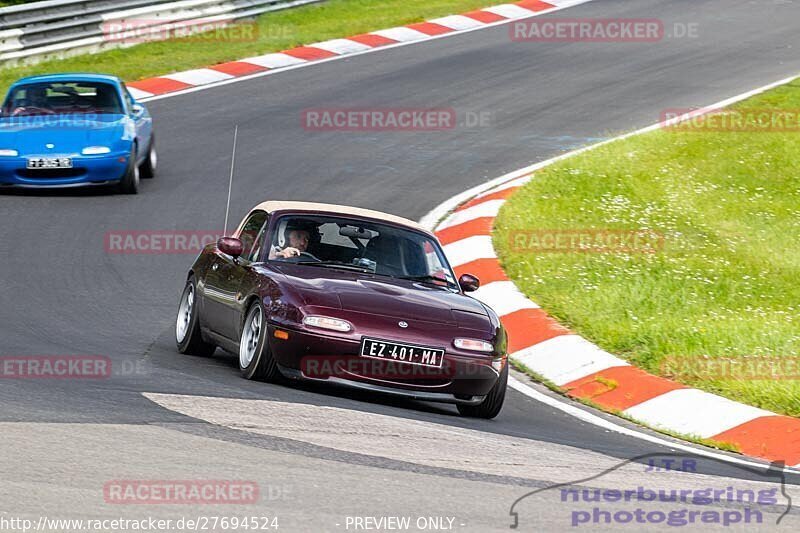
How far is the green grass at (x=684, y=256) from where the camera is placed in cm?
1058

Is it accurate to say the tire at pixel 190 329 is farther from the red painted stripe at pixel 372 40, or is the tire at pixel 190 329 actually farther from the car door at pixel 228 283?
the red painted stripe at pixel 372 40

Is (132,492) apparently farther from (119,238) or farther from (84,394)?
(119,238)

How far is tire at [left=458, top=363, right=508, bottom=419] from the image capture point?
8961 millimetres

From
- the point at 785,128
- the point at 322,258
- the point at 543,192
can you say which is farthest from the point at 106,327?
the point at 785,128

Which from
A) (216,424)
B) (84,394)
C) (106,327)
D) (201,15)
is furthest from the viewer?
(201,15)

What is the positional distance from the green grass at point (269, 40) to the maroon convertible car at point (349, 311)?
12553 mm

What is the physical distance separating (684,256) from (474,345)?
5.33 meters

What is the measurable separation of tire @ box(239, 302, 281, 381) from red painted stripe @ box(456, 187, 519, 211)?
688 cm

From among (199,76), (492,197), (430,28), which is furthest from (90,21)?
(492,197)

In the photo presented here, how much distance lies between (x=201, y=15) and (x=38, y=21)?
3479mm

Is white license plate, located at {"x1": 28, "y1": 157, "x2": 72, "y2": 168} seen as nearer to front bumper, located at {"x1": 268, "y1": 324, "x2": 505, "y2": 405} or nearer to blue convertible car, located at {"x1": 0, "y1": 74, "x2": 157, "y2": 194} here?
blue convertible car, located at {"x1": 0, "y1": 74, "x2": 157, "y2": 194}

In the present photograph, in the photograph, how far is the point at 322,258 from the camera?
32.1ft

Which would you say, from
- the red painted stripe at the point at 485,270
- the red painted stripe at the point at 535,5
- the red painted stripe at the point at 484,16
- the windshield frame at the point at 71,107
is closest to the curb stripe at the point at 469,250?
the red painted stripe at the point at 485,270

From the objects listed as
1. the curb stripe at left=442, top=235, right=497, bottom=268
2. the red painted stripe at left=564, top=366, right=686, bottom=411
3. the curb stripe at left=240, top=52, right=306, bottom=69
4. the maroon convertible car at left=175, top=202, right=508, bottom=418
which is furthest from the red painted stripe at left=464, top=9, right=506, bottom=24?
the red painted stripe at left=564, top=366, right=686, bottom=411
